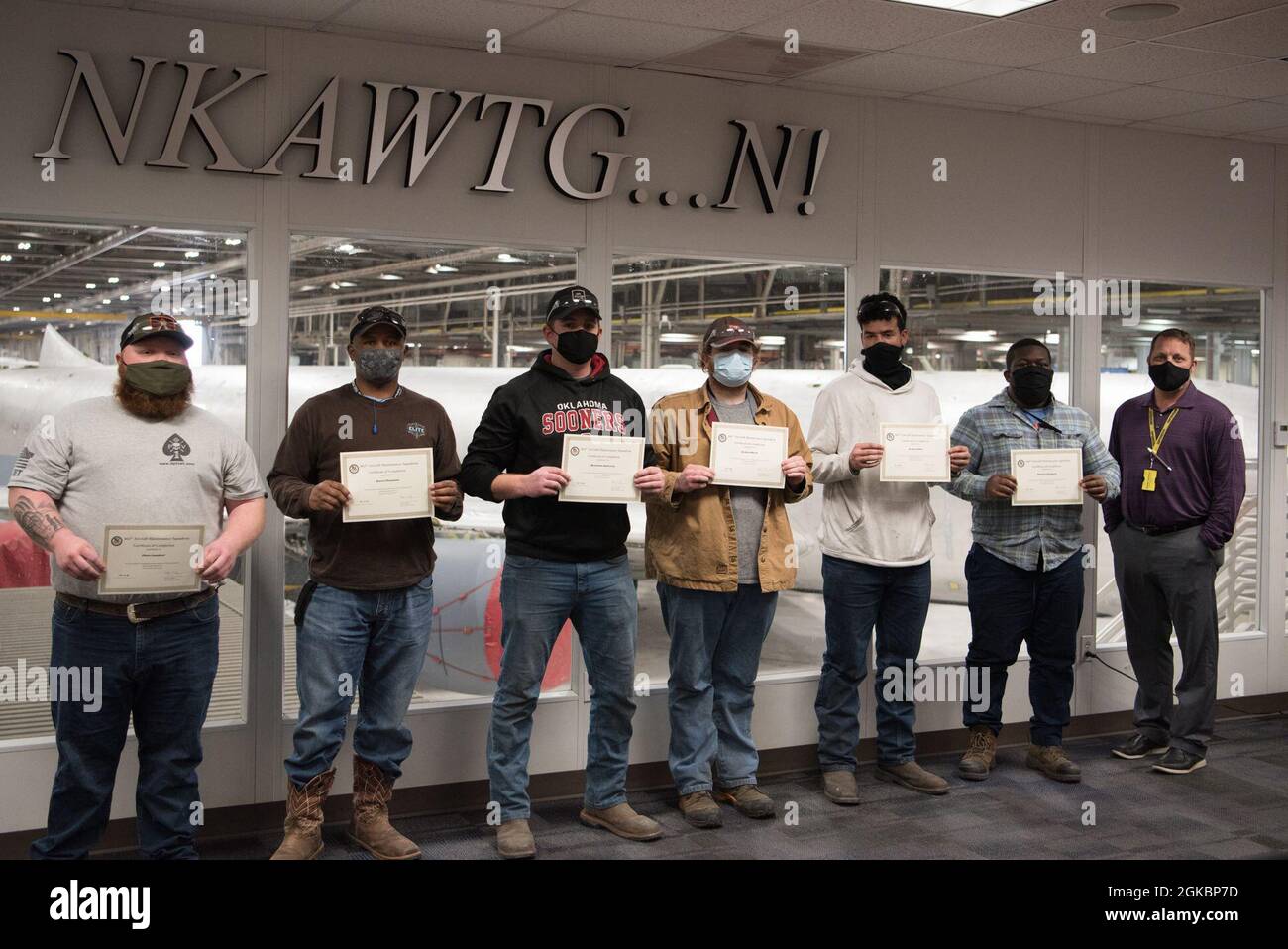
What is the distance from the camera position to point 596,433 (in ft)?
13.7

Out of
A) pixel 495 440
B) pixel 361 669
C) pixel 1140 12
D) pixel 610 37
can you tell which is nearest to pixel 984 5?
pixel 1140 12

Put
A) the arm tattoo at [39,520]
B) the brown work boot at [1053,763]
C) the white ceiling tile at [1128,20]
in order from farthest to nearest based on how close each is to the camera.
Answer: the brown work boot at [1053,763]
the white ceiling tile at [1128,20]
the arm tattoo at [39,520]

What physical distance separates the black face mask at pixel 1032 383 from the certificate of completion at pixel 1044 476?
23 cm

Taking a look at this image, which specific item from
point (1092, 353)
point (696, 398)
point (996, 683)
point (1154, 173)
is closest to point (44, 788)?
point (696, 398)

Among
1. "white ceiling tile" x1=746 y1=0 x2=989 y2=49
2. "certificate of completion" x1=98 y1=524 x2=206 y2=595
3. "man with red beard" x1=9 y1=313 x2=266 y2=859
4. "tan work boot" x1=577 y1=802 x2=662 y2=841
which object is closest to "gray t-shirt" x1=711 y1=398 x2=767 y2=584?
"tan work boot" x1=577 y1=802 x2=662 y2=841

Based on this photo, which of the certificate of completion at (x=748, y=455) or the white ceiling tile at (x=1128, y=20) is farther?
the certificate of completion at (x=748, y=455)

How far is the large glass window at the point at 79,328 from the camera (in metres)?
4.13

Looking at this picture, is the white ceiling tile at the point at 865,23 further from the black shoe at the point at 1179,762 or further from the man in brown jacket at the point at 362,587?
the black shoe at the point at 1179,762

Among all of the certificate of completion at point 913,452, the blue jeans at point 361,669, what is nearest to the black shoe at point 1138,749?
the certificate of completion at point 913,452

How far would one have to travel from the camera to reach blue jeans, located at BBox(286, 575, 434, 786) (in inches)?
155

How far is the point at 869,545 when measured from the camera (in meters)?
4.80

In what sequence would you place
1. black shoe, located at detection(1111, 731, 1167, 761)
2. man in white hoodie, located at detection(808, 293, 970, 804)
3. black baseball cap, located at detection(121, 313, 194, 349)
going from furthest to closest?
black shoe, located at detection(1111, 731, 1167, 761) → man in white hoodie, located at detection(808, 293, 970, 804) → black baseball cap, located at detection(121, 313, 194, 349)

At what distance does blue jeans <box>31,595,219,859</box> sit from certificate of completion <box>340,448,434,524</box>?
52cm

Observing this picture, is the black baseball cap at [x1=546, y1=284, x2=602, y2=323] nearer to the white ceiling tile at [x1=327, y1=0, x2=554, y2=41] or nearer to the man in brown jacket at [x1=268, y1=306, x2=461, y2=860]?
the man in brown jacket at [x1=268, y1=306, x2=461, y2=860]
